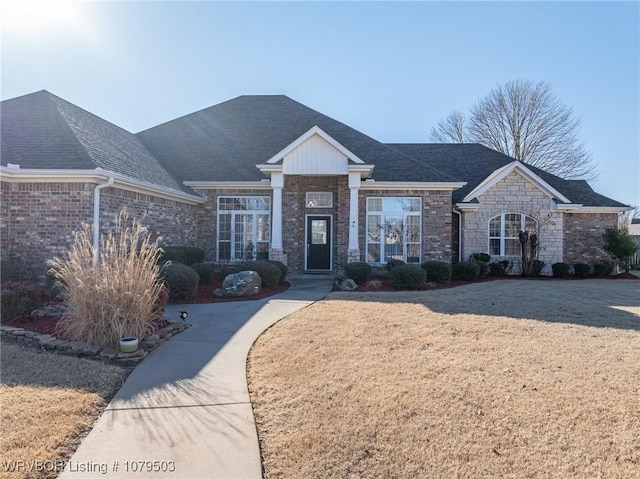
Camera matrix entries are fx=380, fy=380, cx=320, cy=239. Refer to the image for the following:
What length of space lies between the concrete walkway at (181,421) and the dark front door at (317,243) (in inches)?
373

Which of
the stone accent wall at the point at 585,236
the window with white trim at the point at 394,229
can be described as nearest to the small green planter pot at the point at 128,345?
the window with white trim at the point at 394,229

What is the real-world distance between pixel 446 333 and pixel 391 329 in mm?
918

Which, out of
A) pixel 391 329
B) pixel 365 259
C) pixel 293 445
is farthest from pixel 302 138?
pixel 293 445

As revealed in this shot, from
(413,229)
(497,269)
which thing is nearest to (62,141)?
(413,229)

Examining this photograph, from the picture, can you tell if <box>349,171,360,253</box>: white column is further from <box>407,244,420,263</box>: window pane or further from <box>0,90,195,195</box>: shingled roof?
<box>0,90,195,195</box>: shingled roof

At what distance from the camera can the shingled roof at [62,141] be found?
10.0m

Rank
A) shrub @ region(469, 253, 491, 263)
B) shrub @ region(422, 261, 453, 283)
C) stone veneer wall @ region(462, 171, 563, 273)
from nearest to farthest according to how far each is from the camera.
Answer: shrub @ region(422, 261, 453, 283) → shrub @ region(469, 253, 491, 263) → stone veneer wall @ region(462, 171, 563, 273)

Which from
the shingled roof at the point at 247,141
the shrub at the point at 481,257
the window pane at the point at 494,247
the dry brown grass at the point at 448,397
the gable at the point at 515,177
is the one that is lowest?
the dry brown grass at the point at 448,397

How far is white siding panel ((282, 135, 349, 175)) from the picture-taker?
14.1 meters

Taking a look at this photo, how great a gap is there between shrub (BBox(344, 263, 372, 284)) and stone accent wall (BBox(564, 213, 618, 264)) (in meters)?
10.6

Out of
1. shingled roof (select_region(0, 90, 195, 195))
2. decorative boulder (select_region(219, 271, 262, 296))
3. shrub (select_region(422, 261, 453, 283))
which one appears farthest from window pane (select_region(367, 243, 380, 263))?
shingled roof (select_region(0, 90, 195, 195))

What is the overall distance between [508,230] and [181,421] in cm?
1593

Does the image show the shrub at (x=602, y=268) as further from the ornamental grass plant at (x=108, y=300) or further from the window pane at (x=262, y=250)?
the ornamental grass plant at (x=108, y=300)

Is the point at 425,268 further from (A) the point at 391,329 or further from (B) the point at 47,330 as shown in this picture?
(B) the point at 47,330
